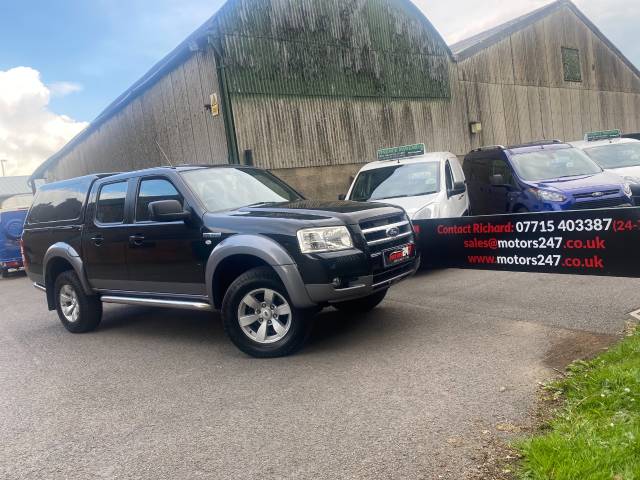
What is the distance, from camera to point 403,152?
33.7 ft

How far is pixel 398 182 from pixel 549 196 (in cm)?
247

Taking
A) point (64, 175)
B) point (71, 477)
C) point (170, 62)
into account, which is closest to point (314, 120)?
point (170, 62)

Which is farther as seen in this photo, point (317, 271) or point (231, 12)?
→ point (231, 12)

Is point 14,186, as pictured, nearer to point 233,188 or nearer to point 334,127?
point 334,127

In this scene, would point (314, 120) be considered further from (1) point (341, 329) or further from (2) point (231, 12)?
(1) point (341, 329)

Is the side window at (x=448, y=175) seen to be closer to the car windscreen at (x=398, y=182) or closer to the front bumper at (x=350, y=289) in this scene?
the car windscreen at (x=398, y=182)

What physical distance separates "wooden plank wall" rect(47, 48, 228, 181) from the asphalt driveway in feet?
28.7

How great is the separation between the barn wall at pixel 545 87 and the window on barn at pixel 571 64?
0.23 metres

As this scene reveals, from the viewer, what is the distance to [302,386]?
4586mm

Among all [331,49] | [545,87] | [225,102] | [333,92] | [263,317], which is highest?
[331,49]

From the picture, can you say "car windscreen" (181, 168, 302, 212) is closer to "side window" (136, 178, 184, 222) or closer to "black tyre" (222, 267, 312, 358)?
"side window" (136, 178, 184, 222)

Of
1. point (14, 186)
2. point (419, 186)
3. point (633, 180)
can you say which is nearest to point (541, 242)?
point (419, 186)

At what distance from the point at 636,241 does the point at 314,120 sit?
11808 millimetres

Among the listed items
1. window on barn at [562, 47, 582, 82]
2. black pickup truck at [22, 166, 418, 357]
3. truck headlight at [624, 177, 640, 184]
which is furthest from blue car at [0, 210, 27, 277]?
window on barn at [562, 47, 582, 82]
